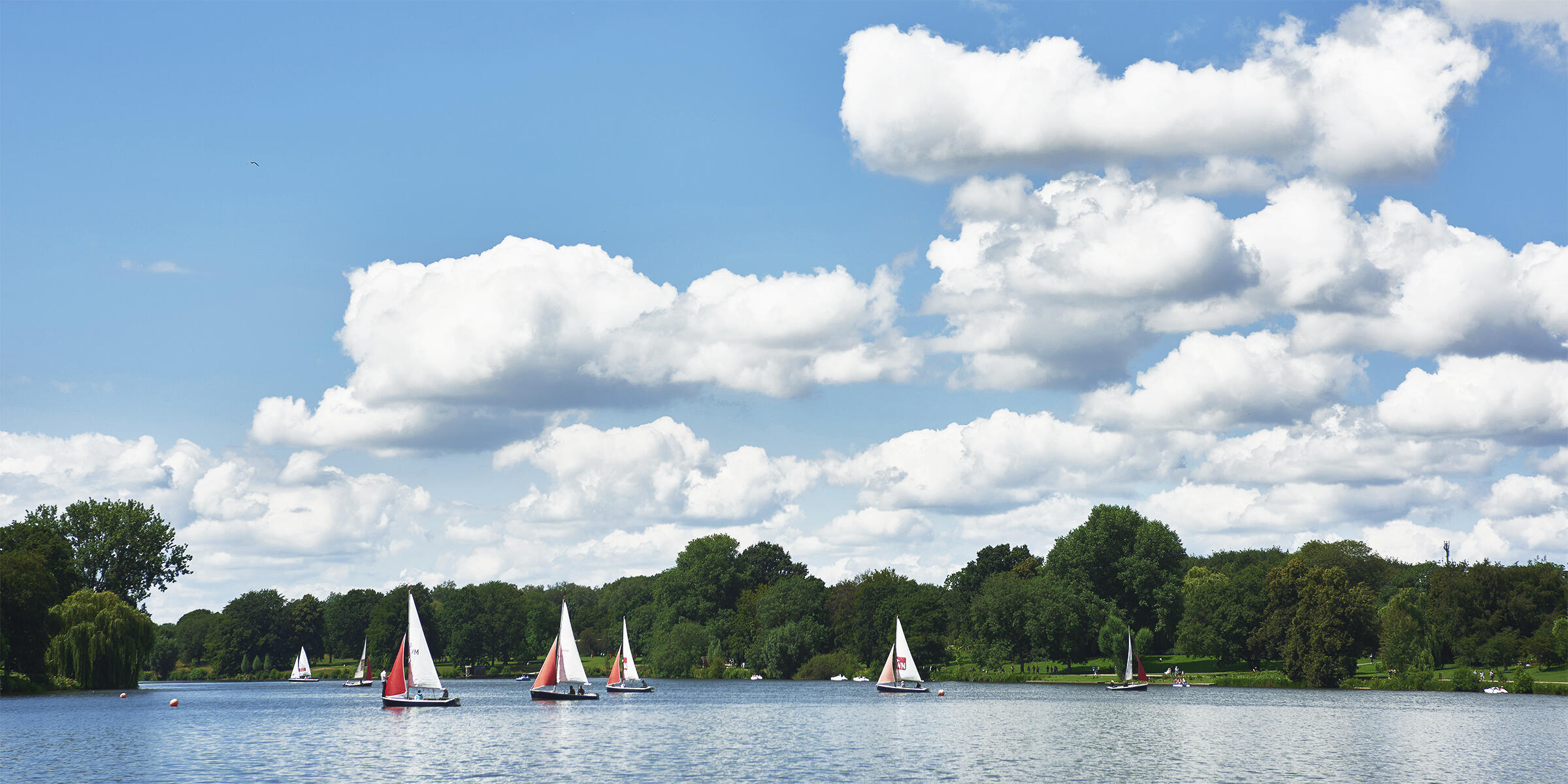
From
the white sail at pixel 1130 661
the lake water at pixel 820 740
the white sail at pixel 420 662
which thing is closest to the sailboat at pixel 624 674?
the lake water at pixel 820 740

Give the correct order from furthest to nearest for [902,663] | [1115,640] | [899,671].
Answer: [1115,640] < [902,663] < [899,671]

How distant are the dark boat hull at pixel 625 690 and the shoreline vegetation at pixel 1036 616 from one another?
111 ft

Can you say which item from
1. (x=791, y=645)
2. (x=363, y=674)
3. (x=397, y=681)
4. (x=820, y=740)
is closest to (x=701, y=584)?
(x=791, y=645)

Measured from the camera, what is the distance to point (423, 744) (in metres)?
69.1

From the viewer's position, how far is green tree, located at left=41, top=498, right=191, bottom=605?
417 ft

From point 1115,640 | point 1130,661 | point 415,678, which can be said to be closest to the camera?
point 415,678

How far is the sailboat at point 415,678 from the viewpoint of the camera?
301 feet

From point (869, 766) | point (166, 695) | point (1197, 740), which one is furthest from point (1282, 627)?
point (166, 695)

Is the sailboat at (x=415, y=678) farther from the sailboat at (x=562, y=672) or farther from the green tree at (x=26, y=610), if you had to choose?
the green tree at (x=26, y=610)

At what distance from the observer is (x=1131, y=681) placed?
4764 inches

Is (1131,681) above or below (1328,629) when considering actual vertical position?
below

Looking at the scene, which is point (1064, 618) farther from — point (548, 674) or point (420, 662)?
point (420, 662)

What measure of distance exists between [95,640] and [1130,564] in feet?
326

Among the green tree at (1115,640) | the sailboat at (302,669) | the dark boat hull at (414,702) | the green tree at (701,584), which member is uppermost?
the green tree at (701,584)
